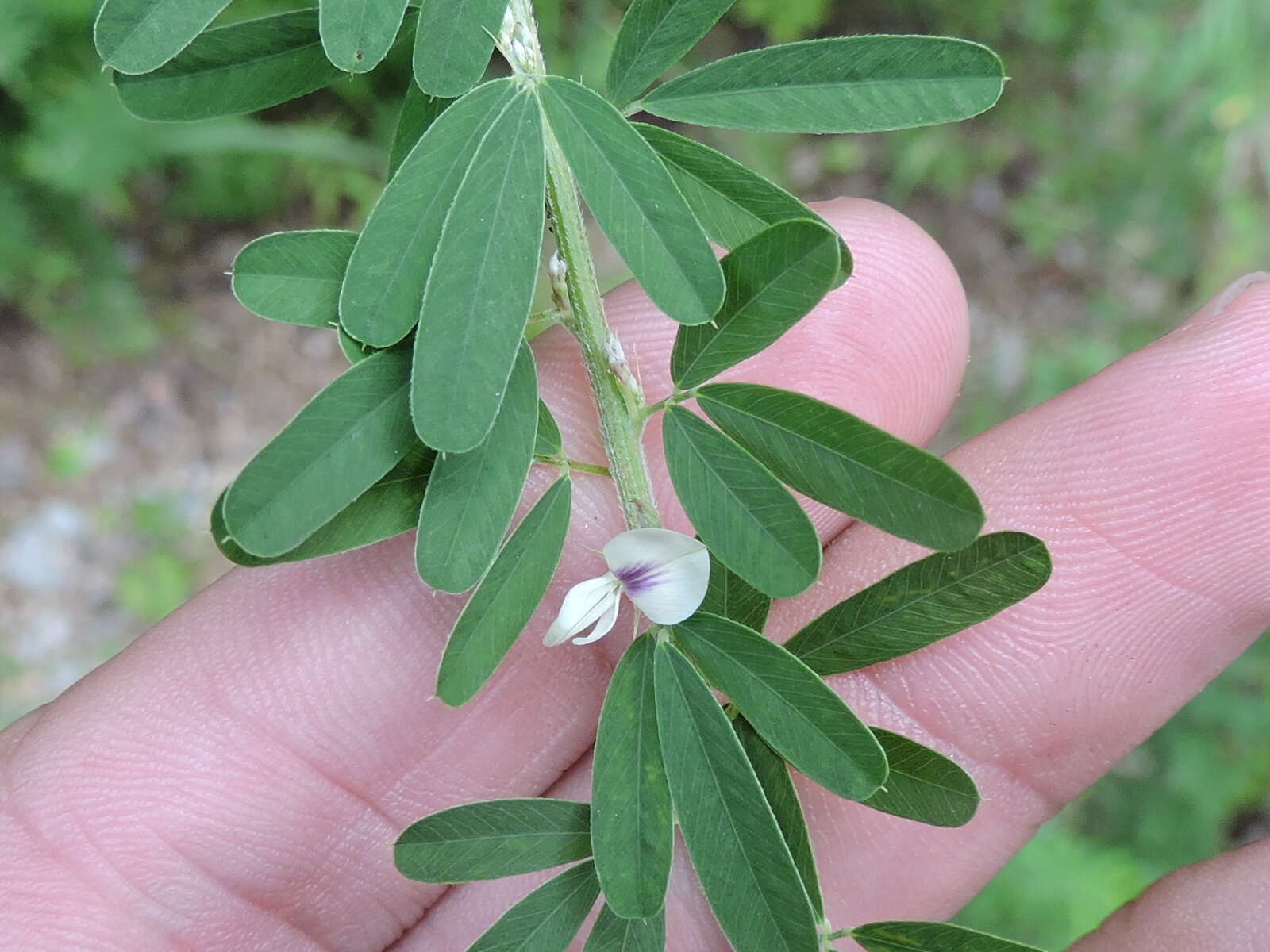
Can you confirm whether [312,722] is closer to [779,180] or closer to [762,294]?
[762,294]

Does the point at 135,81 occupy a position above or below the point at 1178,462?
above

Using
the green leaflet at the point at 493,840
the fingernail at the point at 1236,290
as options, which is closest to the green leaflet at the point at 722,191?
the green leaflet at the point at 493,840

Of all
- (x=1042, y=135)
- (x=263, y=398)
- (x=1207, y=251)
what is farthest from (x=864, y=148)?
(x=263, y=398)

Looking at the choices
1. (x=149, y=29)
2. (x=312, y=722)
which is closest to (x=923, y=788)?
(x=312, y=722)

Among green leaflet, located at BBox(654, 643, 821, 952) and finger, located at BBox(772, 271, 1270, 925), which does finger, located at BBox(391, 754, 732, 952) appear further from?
green leaflet, located at BBox(654, 643, 821, 952)

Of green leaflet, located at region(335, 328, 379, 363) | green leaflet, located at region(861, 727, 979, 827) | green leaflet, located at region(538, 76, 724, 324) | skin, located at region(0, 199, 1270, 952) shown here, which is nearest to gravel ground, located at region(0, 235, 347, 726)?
skin, located at region(0, 199, 1270, 952)

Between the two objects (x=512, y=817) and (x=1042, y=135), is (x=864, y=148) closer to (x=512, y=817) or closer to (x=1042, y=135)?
(x=1042, y=135)

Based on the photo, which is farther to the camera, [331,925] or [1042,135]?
[1042,135]
